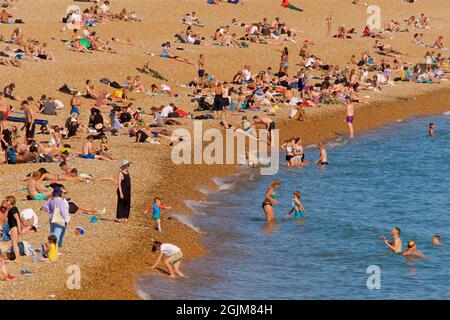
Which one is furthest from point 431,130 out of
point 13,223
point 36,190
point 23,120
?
point 13,223

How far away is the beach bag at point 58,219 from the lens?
24359 mm

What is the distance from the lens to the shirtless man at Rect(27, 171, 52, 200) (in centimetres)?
2850

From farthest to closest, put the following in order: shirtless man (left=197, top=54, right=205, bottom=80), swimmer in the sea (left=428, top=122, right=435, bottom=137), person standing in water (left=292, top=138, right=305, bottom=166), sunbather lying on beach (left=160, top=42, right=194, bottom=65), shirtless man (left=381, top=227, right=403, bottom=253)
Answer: sunbather lying on beach (left=160, top=42, right=194, bottom=65) < shirtless man (left=197, top=54, right=205, bottom=80) < swimmer in the sea (left=428, top=122, right=435, bottom=137) < person standing in water (left=292, top=138, right=305, bottom=166) < shirtless man (left=381, top=227, right=403, bottom=253)

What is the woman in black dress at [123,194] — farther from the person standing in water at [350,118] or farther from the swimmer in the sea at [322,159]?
the person standing in water at [350,118]

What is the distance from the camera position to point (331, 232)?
30.5 meters

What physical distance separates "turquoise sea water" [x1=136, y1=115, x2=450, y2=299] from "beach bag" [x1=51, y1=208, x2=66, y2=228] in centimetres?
234

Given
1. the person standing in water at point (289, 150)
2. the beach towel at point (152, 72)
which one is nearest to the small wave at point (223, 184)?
the person standing in water at point (289, 150)

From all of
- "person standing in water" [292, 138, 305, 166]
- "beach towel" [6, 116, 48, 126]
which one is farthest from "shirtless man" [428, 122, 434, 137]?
"beach towel" [6, 116, 48, 126]

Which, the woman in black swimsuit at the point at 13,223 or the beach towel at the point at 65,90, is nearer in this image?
the woman in black swimsuit at the point at 13,223

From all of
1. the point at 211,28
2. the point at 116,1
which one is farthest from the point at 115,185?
the point at 116,1

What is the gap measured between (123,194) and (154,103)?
17.8m

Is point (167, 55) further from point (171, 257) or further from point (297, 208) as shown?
point (171, 257)

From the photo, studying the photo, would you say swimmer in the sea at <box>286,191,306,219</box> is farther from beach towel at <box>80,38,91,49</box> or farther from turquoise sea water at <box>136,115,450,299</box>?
beach towel at <box>80,38,91,49</box>

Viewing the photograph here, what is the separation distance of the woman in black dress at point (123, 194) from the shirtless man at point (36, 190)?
2295mm
